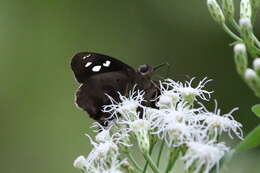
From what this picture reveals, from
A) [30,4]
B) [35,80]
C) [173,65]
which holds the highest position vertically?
[30,4]

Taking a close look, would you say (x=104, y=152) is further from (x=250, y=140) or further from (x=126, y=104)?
(x=250, y=140)

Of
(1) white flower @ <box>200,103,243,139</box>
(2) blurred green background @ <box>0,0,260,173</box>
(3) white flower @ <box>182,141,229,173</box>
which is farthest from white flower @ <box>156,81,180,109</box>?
(2) blurred green background @ <box>0,0,260,173</box>

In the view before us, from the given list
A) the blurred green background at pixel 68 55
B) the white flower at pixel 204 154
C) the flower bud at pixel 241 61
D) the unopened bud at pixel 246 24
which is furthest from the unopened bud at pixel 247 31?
the blurred green background at pixel 68 55

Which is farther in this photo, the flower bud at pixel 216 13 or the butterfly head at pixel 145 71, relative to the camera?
the butterfly head at pixel 145 71

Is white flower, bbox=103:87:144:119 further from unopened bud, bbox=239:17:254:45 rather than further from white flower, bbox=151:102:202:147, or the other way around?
unopened bud, bbox=239:17:254:45

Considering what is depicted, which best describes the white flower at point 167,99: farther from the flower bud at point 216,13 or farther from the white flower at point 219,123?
the flower bud at point 216,13

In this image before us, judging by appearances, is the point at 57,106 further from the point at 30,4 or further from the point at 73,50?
the point at 30,4

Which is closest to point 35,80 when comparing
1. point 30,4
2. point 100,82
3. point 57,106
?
point 57,106
